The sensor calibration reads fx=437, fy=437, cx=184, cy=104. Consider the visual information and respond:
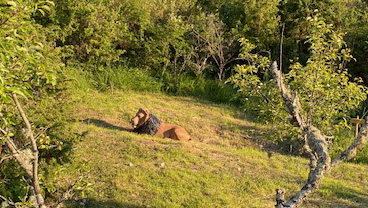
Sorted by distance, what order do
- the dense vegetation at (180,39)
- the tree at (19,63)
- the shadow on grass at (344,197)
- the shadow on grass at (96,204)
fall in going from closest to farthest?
the tree at (19,63) → the shadow on grass at (96,204) → the shadow on grass at (344,197) → the dense vegetation at (180,39)

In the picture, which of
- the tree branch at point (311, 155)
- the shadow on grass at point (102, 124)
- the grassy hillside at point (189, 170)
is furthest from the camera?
the shadow on grass at point (102, 124)

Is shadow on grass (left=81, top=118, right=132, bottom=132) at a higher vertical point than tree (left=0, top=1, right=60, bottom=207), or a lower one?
lower

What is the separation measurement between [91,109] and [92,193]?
3.94 meters

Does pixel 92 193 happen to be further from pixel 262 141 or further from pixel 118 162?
pixel 262 141

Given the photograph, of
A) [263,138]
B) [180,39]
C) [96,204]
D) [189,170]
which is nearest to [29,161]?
[96,204]

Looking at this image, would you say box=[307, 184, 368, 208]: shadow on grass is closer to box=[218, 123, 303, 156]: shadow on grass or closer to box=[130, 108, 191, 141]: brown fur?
box=[218, 123, 303, 156]: shadow on grass

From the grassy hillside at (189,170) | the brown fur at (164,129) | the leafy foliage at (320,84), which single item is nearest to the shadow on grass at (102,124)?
the grassy hillside at (189,170)

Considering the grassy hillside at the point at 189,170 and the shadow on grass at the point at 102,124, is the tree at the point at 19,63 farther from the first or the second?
the shadow on grass at the point at 102,124

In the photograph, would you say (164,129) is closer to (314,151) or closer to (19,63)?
(314,151)

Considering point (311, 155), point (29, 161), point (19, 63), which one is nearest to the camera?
point (19, 63)

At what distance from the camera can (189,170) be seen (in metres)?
6.70

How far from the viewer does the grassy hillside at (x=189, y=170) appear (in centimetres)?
584

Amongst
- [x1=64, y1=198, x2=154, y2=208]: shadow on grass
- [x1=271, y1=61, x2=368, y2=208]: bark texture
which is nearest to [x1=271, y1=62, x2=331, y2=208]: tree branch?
[x1=271, y1=61, x2=368, y2=208]: bark texture

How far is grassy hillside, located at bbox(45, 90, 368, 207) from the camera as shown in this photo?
5.84 m
